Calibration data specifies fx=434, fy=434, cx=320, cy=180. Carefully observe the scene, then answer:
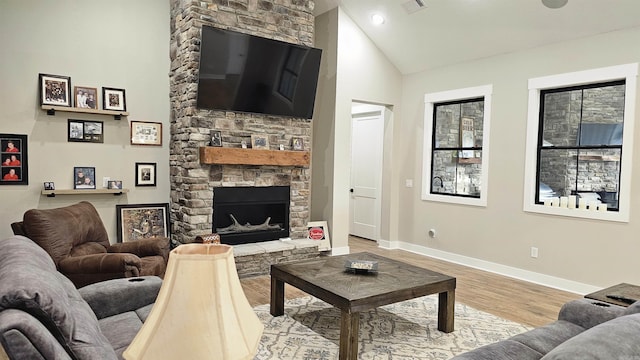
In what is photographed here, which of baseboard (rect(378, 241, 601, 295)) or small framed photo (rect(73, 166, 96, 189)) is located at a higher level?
small framed photo (rect(73, 166, 96, 189))

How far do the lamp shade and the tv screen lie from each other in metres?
3.96

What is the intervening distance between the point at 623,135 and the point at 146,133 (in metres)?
5.23

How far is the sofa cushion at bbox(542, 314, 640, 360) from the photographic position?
1233 mm

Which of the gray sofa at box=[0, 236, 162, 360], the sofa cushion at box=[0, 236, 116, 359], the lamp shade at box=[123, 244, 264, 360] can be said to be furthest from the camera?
the sofa cushion at box=[0, 236, 116, 359]

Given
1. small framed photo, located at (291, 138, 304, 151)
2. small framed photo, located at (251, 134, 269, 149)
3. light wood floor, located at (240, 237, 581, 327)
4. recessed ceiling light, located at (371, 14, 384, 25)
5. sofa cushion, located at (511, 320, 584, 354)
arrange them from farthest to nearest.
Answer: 1. recessed ceiling light, located at (371, 14, 384, 25)
2. small framed photo, located at (291, 138, 304, 151)
3. small framed photo, located at (251, 134, 269, 149)
4. light wood floor, located at (240, 237, 581, 327)
5. sofa cushion, located at (511, 320, 584, 354)

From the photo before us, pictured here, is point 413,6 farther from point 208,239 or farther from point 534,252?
point 208,239

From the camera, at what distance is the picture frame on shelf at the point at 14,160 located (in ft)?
14.3

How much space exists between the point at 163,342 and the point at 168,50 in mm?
4821

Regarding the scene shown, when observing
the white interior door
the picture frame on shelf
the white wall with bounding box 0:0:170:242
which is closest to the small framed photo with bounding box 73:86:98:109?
the white wall with bounding box 0:0:170:242

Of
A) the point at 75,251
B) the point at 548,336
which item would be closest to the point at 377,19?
the point at 75,251

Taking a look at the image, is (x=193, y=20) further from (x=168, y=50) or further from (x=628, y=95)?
(x=628, y=95)

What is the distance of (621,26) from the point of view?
14.6ft

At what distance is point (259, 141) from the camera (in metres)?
5.27

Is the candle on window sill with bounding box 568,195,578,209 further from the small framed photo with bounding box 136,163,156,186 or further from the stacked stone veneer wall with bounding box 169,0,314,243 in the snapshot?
the small framed photo with bounding box 136,163,156,186
